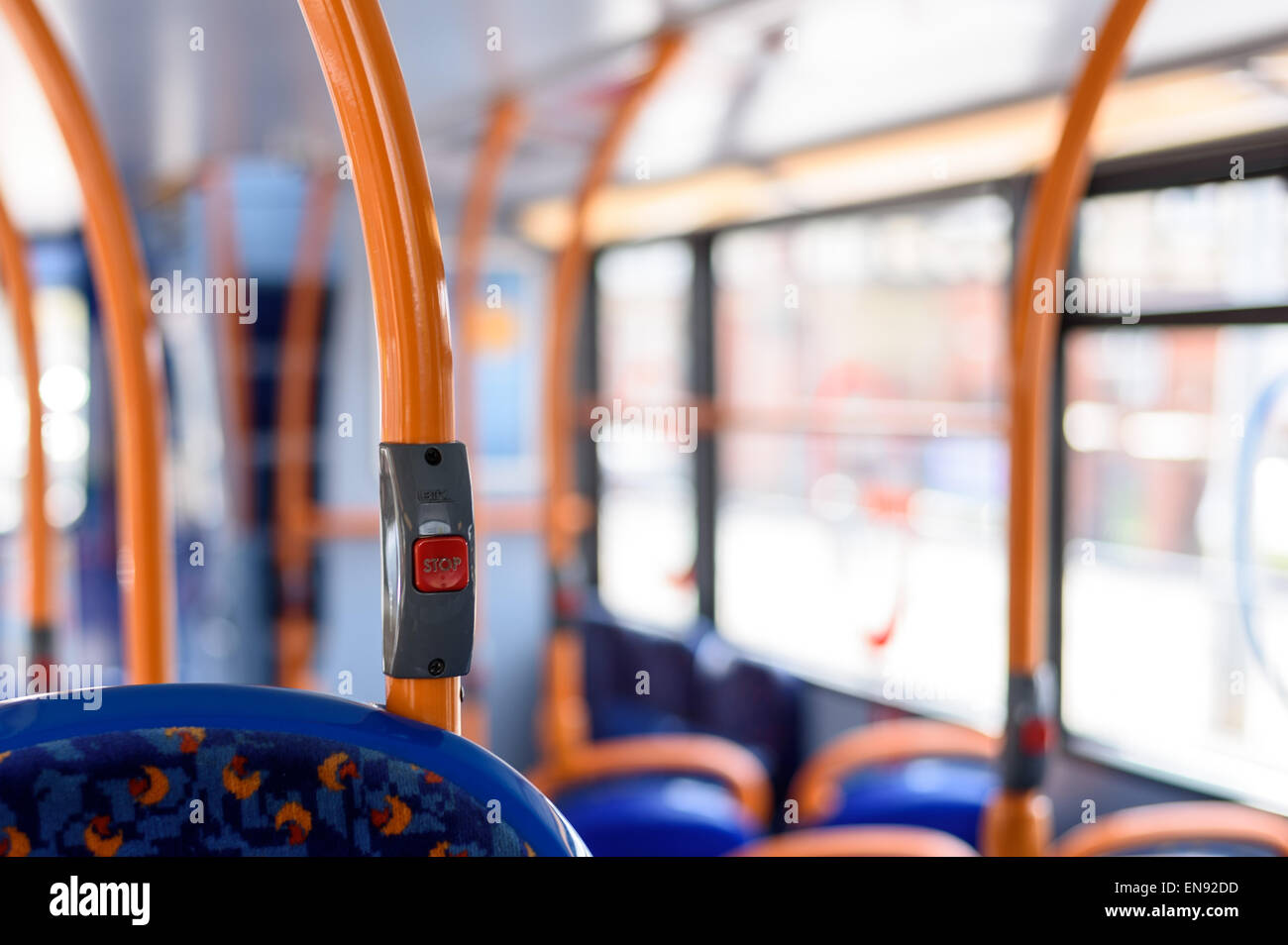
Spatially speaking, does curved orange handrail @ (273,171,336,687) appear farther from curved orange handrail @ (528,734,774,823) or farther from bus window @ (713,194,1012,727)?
bus window @ (713,194,1012,727)

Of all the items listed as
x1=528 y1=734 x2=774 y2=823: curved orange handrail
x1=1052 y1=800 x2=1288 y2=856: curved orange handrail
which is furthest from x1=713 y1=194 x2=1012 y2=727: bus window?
x1=1052 y1=800 x2=1288 y2=856: curved orange handrail

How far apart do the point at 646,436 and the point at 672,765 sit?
2.16 meters

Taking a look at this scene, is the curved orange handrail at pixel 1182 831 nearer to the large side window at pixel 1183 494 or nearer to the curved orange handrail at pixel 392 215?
the large side window at pixel 1183 494

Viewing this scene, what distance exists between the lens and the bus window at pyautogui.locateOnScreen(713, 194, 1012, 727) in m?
3.73

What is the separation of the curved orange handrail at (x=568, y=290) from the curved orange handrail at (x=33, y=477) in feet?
3.75

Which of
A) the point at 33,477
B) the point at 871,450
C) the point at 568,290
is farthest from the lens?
the point at 871,450

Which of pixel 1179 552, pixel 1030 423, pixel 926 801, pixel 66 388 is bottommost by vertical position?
pixel 926 801

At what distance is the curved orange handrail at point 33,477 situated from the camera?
6.61 ft

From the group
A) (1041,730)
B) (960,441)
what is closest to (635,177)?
(960,441)

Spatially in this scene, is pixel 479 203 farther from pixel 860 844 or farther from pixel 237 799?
pixel 237 799

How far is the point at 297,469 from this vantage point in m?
5.05

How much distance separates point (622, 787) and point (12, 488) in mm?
4371

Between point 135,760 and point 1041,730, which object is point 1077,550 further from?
point 135,760

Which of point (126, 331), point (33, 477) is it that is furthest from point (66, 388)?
point (126, 331)
